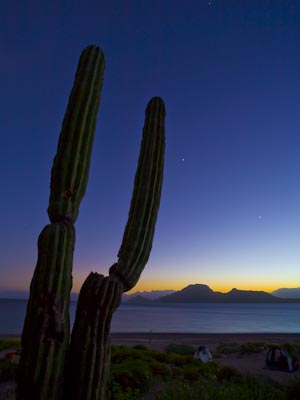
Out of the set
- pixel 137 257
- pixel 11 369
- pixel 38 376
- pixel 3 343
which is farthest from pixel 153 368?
pixel 3 343

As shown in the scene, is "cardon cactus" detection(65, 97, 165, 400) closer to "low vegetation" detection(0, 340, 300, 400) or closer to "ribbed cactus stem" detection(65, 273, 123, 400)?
"ribbed cactus stem" detection(65, 273, 123, 400)

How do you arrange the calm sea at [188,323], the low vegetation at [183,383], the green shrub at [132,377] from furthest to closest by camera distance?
the calm sea at [188,323] → the green shrub at [132,377] → the low vegetation at [183,383]

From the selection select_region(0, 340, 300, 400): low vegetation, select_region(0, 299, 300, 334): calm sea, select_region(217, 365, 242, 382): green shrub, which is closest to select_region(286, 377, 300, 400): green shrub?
select_region(0, 340, 300, 400): low vegetation

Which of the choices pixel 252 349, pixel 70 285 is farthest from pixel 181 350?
pixel 70 285

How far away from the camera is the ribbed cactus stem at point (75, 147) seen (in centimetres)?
456

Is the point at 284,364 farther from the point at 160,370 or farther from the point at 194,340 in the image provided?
the point at 194,340

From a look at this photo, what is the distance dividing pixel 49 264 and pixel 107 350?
1.22 m

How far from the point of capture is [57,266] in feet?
13.3

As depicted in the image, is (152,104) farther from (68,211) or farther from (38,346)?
(38,346)

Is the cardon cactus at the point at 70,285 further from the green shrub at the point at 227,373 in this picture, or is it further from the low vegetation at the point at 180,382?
the green shrub at the point at 227,373

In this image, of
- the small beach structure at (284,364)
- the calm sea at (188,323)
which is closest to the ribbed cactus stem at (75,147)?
the small beach structure at (284,364)

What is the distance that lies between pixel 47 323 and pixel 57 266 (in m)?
0.60

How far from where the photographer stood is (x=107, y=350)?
4.25 m

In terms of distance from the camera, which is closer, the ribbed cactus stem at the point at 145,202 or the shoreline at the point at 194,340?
the ribbed cactus stem at the point at 145,202
